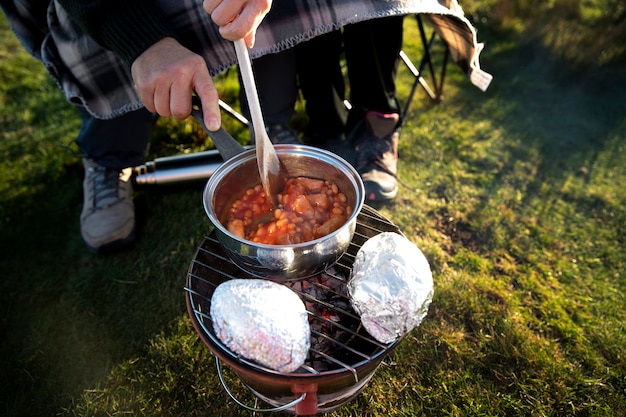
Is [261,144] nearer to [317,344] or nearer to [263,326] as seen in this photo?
[263,326]

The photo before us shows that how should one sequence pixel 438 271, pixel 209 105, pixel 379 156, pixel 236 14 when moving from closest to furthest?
pixel 236 14
pixel 209 105
pixel 438 271
pixel 379 156

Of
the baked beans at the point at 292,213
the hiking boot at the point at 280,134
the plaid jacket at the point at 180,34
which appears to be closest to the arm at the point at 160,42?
the plaid jacket at the point at 180,34

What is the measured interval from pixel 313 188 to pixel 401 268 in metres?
0.57

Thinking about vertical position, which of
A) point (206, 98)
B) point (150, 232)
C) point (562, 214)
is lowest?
point (562, 214)

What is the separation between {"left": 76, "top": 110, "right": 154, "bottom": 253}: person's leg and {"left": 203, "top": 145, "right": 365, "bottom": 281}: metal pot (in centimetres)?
105

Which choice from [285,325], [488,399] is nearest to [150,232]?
[285,325]

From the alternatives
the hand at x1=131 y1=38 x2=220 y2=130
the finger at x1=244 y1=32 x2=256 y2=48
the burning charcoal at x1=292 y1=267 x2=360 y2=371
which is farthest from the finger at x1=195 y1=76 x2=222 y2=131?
the burning charcoal at x1=292 y1=267 x2=360 y2=371

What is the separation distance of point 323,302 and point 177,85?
0.98 metres

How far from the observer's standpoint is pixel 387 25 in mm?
2543

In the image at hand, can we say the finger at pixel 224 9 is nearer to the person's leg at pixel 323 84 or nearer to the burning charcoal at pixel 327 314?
the burning charcoal at pixel 327 314

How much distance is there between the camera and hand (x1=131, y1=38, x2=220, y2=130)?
5.33ft

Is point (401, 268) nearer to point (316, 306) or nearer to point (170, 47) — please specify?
point (316, 306)

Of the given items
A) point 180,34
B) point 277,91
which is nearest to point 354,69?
point 277,91

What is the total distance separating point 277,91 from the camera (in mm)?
2637
